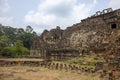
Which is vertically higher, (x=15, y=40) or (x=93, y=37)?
(x=15, y=40)

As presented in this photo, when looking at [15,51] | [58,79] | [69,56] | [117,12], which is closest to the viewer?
[58,79]

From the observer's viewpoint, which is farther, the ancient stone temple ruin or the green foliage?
the green foliage

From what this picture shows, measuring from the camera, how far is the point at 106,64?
1670cm

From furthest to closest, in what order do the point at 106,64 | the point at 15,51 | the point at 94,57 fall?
the point at 15,51, the point at 94,57, the point at 106,64

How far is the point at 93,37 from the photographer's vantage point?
91.5 ft

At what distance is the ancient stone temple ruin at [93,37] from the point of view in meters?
21.4

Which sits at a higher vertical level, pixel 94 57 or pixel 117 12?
pixel 117 12

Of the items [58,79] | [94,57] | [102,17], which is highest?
[102,17]

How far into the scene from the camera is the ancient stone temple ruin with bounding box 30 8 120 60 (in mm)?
21402

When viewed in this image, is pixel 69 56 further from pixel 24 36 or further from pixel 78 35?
pixel 24 36

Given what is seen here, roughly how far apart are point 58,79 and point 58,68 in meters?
6.85

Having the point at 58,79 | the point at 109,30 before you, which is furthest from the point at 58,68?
the point at 109,30

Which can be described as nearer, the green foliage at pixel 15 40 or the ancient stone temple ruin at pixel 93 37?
the ancient stone temple ruin at pixel 93 37

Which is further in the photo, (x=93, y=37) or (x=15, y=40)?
(x=15, y=40)
